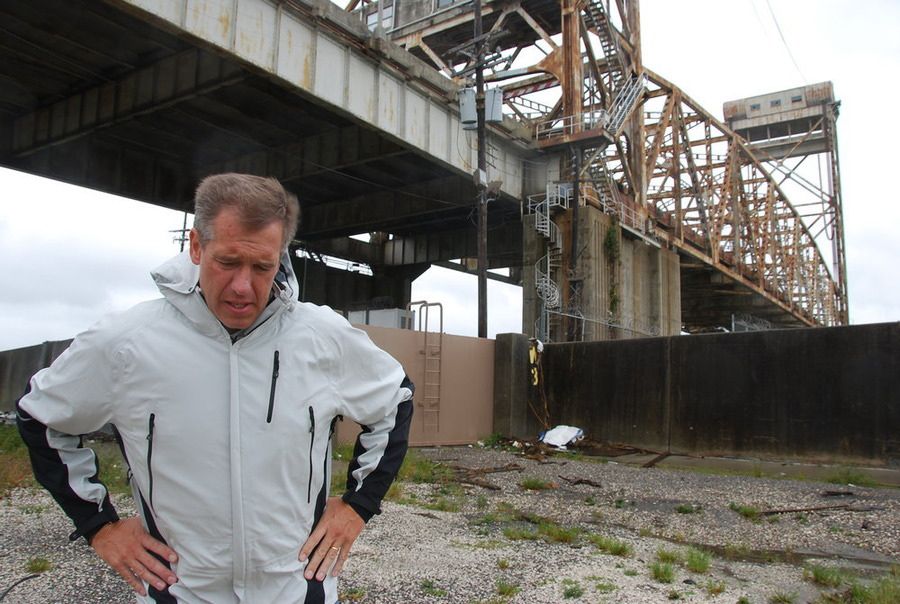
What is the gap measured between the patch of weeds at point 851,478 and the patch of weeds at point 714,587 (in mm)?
6741

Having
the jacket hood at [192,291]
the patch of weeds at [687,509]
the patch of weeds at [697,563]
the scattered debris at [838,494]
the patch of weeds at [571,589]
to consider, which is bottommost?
the patch of weeds at [687,509]

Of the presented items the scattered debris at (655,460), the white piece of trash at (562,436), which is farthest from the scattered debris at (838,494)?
the white piece of trash at (562,436)

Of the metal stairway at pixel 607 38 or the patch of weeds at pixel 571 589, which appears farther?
the metal stairway at pixel 607 38

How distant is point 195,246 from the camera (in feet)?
6.18

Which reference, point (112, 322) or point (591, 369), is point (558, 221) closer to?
point (591, 369)

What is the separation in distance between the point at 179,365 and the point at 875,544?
713 centimetres

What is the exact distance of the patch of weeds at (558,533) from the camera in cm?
624

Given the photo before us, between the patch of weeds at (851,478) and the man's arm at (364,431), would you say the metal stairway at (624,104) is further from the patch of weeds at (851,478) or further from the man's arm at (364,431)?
the man's arm at (364,431)

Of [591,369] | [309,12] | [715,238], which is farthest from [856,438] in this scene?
[715,238]

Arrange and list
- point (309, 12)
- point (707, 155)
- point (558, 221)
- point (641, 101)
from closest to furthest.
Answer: point (309, 12) < point (558, 221) < point (641, 101) < point (707, 155)

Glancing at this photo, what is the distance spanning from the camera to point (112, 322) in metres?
1.78

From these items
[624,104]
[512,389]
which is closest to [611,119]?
[624,104]

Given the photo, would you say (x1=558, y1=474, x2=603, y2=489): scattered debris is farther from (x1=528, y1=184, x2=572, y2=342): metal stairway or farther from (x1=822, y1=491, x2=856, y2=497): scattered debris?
(x1=528, y1=184, x2=572, y2=342): metal stairway

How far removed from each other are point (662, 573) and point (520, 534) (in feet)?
5.62
